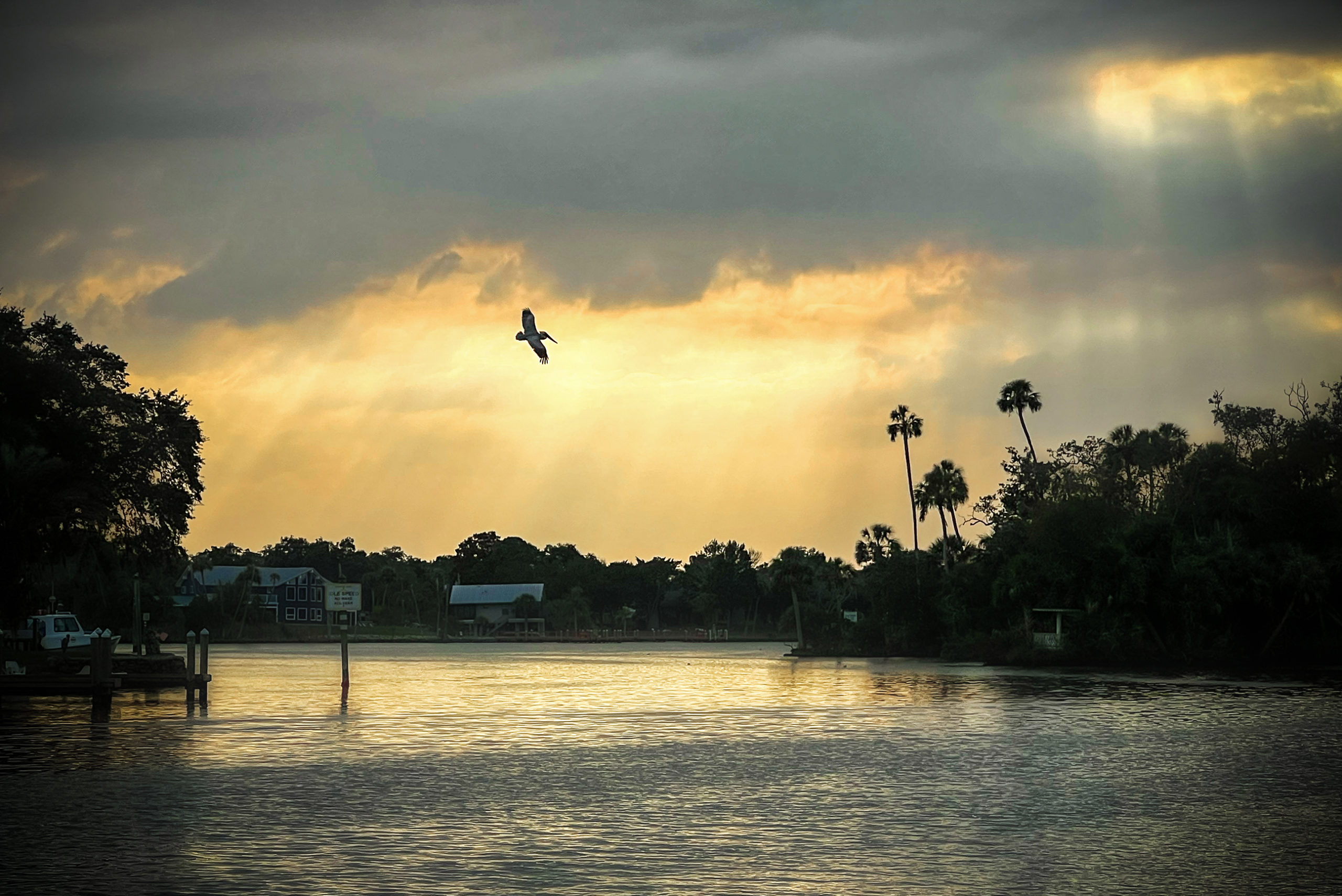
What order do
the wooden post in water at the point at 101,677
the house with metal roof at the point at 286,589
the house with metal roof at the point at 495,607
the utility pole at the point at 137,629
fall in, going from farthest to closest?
the house with metal roof at the point at 495,607 → the house with metal roof at the point at 286,589 → the utility pole at the point at 137,629 → the wooden post in water at the point at 101,677

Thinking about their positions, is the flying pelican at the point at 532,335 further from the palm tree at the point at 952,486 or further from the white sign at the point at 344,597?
the palm tree at the point at 952,486

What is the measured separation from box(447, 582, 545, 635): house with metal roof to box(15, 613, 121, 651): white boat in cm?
10440

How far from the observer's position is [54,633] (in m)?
60.3

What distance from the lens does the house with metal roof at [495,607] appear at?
168375 millimetres

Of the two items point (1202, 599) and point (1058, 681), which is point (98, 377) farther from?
point (1202, 599)

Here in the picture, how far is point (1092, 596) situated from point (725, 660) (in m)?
27.9

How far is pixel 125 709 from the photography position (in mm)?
41344

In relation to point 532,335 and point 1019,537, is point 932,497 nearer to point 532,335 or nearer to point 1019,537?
point 1019,537

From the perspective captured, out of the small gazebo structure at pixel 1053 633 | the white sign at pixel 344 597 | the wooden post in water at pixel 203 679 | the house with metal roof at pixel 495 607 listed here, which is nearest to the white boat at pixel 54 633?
the white sign at pixel 344 597

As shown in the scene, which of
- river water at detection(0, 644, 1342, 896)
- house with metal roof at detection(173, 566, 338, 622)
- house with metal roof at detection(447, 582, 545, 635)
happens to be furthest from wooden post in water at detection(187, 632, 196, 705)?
house with metal roof at detection(447, 582, 545, 635)

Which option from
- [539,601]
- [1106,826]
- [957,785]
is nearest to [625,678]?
[957,785]

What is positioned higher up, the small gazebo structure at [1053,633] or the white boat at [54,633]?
the white boat at [54,633]

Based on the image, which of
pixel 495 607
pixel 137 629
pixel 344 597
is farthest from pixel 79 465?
pixel 495 607

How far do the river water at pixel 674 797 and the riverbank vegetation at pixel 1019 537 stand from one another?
8.62 m
